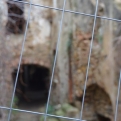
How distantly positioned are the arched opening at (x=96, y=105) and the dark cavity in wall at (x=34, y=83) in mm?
3429

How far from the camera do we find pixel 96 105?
275 inches

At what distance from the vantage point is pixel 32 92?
466 inches

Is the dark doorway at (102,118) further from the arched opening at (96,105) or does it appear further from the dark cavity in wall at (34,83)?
the dark cavity in wall at (34,83)

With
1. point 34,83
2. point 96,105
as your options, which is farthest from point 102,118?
point 34,83

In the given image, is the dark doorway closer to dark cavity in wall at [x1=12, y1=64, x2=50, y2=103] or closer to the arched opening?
the arched opening

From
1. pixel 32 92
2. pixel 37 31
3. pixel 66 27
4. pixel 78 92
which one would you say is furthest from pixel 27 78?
pixel 78 92

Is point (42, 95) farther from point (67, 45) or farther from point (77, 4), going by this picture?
point (77, 4)

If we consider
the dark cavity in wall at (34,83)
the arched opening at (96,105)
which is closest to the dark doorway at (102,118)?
the arched opening at (96,105)

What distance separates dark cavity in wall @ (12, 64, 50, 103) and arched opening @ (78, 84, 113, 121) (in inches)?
135

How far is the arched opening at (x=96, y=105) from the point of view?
21.5 feet

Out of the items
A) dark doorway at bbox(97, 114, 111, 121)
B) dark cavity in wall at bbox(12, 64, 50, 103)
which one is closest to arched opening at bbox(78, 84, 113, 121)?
dark doorway at bbox(97, 114, 111, 121)

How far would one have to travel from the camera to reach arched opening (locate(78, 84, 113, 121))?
6566 millimetres

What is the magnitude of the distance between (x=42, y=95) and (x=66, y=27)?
3.79 meters

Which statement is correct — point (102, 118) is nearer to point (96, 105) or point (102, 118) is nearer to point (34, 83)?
point (96, 105)
